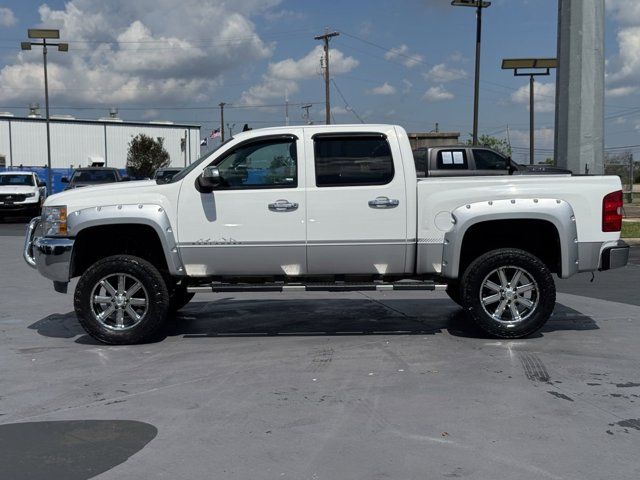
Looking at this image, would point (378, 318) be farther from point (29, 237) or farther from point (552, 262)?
point (29, 237)

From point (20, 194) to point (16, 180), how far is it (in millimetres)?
1259

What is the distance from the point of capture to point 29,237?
7.72 m

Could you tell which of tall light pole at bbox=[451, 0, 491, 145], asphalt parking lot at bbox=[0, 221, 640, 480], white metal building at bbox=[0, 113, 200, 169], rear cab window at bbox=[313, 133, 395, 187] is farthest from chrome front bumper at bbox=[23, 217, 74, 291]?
white metal building at bbox=[0, 113, 200, 169]

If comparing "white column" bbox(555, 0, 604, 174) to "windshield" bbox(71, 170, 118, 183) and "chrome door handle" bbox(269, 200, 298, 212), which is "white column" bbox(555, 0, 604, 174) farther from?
"windshield" bbox(71, 170, 118, 183)

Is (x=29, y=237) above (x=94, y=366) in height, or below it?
above

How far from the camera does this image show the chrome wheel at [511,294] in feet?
23.8

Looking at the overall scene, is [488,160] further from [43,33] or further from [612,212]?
[43,33]

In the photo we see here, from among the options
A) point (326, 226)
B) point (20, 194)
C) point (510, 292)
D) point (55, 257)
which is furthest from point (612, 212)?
point (20, 194)

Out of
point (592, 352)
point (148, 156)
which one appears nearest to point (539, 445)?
point (592, 352)

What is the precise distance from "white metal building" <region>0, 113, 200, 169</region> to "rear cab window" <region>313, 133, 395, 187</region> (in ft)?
238

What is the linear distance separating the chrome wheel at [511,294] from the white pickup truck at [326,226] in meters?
0.01

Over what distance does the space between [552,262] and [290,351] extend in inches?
115

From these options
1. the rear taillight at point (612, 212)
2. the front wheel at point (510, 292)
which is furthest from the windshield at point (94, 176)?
the rear taillight at point (612, 212)

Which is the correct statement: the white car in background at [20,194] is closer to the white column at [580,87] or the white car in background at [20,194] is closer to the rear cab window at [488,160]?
the rear cab window at [488,160]
